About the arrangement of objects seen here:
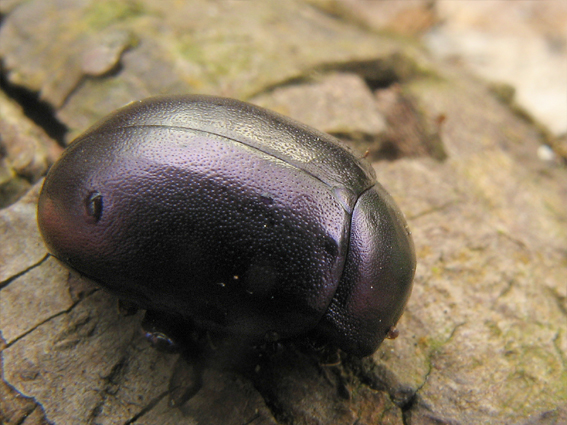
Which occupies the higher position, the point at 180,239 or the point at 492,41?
the point at 180,239

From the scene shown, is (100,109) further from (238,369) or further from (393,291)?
(393,291)

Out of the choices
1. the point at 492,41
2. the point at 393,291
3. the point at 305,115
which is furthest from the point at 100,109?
the point at 492,41

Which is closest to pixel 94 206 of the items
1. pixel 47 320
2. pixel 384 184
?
pixel 47 320

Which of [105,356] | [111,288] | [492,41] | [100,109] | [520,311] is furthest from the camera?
[492,41]

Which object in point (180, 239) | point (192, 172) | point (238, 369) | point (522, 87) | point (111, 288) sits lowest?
point (522, 87)

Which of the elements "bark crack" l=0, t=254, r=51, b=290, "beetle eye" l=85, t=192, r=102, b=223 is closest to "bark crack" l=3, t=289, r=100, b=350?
"bark crack" l=0, t=254, r=51, b=290

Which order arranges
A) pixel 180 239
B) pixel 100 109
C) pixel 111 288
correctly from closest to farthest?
1. pixel 180 239
2. pixel 111 288
3. pixel 100 109
